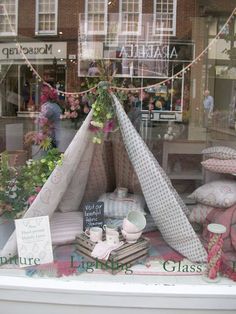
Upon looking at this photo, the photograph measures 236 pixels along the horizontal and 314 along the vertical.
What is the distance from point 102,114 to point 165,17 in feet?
15.5

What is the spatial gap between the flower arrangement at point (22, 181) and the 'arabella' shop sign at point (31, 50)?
4.72ft

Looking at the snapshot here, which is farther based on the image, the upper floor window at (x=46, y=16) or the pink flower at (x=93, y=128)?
the upper floor window at (x=46, y=16)

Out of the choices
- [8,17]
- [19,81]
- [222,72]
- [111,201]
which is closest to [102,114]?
[111,201]

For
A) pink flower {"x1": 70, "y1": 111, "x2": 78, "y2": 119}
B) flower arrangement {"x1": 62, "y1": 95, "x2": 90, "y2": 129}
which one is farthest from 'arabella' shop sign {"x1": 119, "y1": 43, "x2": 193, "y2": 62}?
pink flower {"x1": 70, "y1": 111, "x2": 78, "y2": 119}

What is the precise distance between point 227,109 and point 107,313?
3.23m

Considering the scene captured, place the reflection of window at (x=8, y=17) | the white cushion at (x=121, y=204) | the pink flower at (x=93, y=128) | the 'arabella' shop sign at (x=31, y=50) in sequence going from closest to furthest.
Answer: the pink flower at (x=93, y=128)
the white cushion at (x=121, y=204)
the reflection of window at (x=8, y=17)
the 'arabella' shop sign at (x=31, y=50)

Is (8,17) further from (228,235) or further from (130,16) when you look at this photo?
(130,16)

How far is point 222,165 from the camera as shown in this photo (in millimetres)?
2393

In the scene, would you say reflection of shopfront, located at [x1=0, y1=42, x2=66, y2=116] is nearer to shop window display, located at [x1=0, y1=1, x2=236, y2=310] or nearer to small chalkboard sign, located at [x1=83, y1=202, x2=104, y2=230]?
shop window display, located at [x1=0, y1=1, x2=236, y2=310]

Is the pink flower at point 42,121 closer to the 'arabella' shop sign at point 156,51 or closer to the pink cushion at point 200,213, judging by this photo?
the pink cushion at point 200,213

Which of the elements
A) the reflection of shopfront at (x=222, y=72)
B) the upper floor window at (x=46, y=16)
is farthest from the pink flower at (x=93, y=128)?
the reflection of shopfront at (x=222, y=72)

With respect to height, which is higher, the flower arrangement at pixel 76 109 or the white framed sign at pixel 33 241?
the flower arrangement at pixel 76 109

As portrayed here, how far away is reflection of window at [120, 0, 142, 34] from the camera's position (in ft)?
17.3

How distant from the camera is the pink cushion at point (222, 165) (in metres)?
2.36
